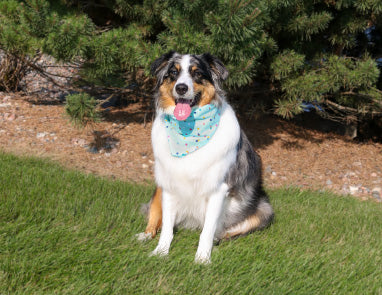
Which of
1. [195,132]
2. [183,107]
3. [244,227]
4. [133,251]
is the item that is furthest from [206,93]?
[133,251]

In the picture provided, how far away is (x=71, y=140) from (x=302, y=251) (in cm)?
397

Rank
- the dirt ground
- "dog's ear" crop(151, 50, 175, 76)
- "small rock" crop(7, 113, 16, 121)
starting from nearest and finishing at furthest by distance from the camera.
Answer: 1. "dog's ear" crop(151, 50, 175, 76)
2. the dirt ground
3. "small rock" crop(7, 113, 16, 121)

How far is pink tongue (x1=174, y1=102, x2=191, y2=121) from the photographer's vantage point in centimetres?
312

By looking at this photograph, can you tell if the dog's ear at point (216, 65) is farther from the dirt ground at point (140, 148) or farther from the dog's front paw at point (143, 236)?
the dirt ground at point (140, 148)

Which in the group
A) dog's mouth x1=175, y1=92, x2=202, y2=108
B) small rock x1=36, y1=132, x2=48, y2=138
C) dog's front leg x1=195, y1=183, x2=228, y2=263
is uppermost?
dog's mouth x1=175, y1=92, x2=202, y2=108

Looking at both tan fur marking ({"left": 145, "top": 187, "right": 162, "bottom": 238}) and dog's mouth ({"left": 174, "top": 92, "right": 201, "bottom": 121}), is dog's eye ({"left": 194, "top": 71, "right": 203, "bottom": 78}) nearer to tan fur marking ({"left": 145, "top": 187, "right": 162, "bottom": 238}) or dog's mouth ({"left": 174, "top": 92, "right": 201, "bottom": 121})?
dog's mouth ({"left": 174, "top": 92, "right": 201, "bottom": 121})

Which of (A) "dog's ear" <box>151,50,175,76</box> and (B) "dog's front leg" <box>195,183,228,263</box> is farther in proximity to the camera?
(A) "dog's ear" <box>151,50,175,76</box>

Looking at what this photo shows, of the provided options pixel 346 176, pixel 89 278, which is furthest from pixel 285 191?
pixel 89 278

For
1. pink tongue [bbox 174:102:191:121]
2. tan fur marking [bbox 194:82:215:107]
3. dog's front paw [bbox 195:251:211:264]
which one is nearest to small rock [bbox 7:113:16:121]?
pink tongue [bbox 174:102:191:121]

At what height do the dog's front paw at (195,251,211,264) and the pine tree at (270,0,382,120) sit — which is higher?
the pine tree at (270,0,382,120)

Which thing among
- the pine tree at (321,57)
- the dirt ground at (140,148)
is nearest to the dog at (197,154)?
the dirt ground at (140,148)

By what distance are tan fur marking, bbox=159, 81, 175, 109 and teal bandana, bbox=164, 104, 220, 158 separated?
0.23m

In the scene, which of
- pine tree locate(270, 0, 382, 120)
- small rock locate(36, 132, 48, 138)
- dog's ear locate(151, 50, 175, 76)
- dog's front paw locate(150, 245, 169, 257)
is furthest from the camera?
small rock locate(36, 132, 48, 138)

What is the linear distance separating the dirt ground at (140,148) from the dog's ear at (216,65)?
7.49 ft
